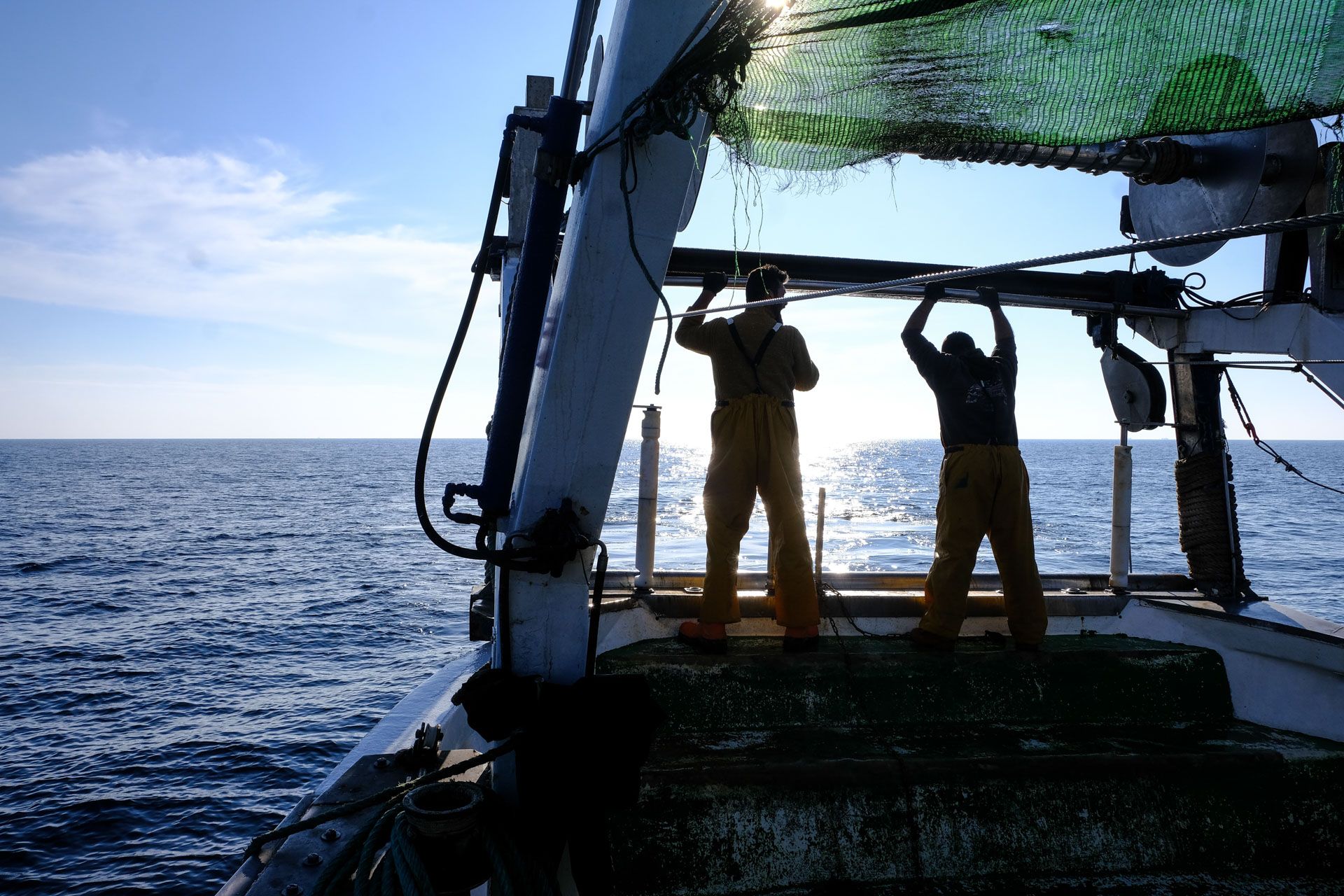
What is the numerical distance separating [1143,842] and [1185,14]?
125 inches

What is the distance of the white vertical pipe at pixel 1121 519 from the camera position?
5.32 metres

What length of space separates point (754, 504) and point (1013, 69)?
2227 millimetres

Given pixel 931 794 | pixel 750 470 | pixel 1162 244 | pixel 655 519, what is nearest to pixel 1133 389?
pixel 750 470

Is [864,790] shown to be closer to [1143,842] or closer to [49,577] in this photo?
[1143,842]

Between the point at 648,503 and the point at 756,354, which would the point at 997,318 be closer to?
the point at 756,354

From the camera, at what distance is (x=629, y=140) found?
2199mm

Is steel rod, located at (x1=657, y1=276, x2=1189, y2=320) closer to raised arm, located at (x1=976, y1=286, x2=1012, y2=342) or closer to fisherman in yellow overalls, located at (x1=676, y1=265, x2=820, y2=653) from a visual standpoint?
raised arm, located at (x1=976, y1=286, x2=1012, y2=342)

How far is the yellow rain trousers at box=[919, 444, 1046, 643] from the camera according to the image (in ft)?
14.3

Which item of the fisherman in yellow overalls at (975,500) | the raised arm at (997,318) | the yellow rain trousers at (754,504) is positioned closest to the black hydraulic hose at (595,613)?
the yellow rain trousers at (754,504)

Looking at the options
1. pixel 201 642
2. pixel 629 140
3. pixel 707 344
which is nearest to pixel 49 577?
pixel 201 642

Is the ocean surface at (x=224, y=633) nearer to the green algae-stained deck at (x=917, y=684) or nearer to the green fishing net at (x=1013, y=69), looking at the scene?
the green algae-stained deck at (x=917, y=684)

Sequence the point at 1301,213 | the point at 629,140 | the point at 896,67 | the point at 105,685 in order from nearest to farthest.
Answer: the point at 629,140 → the point at 896,67 → the point at 1301,213 → the point at 105,685

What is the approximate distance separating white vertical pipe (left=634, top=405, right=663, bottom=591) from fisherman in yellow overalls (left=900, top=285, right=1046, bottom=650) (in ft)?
5.26

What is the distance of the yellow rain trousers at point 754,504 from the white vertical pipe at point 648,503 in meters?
0.75
